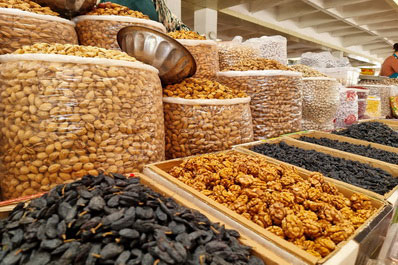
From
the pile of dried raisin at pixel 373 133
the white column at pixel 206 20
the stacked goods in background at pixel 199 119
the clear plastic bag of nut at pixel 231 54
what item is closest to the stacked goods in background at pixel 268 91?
Answer: the clear plastic bag of nut at pixel 231 54

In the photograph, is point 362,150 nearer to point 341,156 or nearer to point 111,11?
point 341,156

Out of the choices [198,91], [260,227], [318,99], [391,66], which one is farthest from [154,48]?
[391,66]

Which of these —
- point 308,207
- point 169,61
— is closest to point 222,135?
point 169,61

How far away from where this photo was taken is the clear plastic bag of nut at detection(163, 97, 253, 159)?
118cm

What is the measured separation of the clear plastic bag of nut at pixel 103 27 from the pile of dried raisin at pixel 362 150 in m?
1.22

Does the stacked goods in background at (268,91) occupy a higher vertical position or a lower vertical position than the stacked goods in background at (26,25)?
lower

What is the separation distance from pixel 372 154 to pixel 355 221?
834mm

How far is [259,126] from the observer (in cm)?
162

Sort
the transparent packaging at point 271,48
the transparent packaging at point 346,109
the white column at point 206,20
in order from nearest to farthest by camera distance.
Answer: the transparent packaging at point 271,48
the transparent packaging at point 346,109
the white column at point 206,20

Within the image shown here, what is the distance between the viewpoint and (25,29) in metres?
0.98

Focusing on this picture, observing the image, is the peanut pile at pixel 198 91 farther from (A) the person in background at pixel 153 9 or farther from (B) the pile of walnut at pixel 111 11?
(A) the person in background at pixel 153 9

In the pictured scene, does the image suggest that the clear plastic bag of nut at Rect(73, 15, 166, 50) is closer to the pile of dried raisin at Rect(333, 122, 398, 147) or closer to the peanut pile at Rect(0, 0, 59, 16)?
the peanut pile at Rect(0, 0, 59, 16)

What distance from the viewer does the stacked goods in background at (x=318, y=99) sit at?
6.72ft

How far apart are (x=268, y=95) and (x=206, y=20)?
3.17 metres
